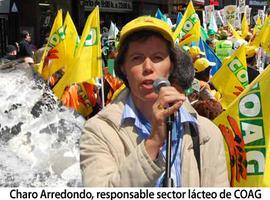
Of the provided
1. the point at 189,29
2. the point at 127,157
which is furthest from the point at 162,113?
the point at 189,29

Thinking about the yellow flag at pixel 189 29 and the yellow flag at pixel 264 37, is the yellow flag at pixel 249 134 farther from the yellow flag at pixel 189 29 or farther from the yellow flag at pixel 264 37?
the yellow flag at pixel 189 29

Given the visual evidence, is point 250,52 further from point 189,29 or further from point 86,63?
point 86,63

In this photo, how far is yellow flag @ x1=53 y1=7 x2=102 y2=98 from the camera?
6.18 m

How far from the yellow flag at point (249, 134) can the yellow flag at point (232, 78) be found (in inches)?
106

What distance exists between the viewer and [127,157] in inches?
71.4

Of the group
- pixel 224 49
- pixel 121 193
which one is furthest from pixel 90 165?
pixel 224 49

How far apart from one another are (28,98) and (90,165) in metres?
0.30

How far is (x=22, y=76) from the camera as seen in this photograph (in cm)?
197

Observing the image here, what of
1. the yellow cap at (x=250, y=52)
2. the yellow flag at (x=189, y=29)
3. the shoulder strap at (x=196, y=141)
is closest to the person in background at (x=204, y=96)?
the yellow cap at (x=250, y=52)

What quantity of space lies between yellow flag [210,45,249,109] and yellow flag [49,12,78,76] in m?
1.92

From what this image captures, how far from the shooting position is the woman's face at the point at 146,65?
1.93 metres

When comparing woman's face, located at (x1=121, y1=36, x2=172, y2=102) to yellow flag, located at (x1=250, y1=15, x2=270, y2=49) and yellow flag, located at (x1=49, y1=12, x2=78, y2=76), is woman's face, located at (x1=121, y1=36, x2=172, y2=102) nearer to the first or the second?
yellow flag, located at (x1=49, y1=12, x2=78, y2=76)

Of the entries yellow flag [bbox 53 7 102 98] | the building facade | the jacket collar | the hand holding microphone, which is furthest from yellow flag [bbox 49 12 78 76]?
the building facade

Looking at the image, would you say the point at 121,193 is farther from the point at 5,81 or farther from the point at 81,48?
the point at 81,48
